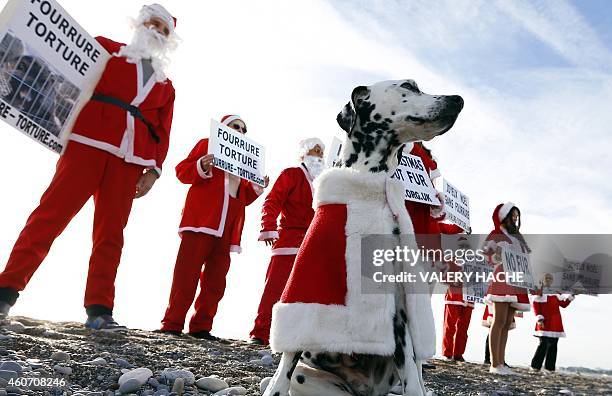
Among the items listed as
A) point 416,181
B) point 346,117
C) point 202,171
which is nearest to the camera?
point 346,117

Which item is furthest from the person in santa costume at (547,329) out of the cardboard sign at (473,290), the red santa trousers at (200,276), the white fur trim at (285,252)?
the red santa trousers at (200,276)

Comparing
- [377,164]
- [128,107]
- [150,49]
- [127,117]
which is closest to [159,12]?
[150,49]

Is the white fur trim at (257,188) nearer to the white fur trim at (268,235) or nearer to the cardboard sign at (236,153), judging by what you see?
the cardboard sign at (236,153)

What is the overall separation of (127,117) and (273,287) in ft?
9.84

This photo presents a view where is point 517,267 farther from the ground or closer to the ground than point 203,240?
farther from the ground

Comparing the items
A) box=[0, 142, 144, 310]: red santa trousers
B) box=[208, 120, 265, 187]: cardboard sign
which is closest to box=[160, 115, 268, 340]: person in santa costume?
box=[208, 120, 265, 187]: cardboard sign

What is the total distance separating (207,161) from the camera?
686 cm

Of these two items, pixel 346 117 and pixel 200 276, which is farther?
pixel 200 276

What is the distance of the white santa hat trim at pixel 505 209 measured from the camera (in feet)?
24.7

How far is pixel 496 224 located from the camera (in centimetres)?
761

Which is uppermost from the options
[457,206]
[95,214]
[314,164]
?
[457,206]

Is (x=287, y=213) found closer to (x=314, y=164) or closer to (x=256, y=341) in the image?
(x=314, y=164)

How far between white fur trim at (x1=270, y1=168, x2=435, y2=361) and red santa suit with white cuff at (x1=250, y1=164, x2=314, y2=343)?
4453 mm

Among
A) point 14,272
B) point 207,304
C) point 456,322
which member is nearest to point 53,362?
point 14,272
